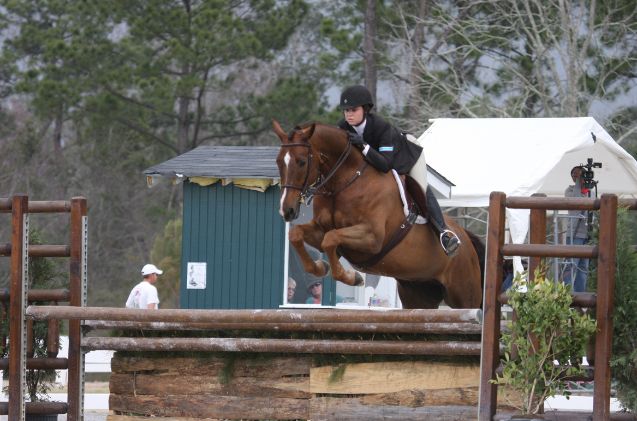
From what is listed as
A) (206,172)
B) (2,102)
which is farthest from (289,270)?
(2,102)

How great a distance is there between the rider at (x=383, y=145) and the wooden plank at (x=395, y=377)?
58.6 inches

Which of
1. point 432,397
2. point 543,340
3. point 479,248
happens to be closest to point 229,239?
point 479,248

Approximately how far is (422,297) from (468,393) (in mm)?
2147

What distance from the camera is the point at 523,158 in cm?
1402

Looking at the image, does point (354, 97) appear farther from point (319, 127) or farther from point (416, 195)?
point (416, 195)

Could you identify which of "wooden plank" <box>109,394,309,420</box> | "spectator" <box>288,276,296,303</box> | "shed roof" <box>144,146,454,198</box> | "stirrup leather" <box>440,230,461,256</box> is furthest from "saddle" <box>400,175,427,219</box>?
"spectator" <box>288,276,296,303</box>

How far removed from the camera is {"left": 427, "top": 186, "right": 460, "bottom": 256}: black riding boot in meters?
8.02

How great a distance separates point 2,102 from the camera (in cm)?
3256

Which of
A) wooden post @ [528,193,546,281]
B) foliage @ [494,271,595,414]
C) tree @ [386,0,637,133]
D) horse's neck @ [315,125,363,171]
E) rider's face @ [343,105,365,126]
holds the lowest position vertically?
foliage @ [494,271,595,414]

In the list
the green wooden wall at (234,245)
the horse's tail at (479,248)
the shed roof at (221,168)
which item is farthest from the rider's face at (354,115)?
the green wooden wall at (234,245)

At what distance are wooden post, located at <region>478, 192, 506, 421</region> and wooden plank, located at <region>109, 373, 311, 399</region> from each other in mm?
1241

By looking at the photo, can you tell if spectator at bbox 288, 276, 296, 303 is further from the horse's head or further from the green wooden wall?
the horse's head

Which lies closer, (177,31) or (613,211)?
(613,211)

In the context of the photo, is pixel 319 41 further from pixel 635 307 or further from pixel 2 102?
pixel 635 307
